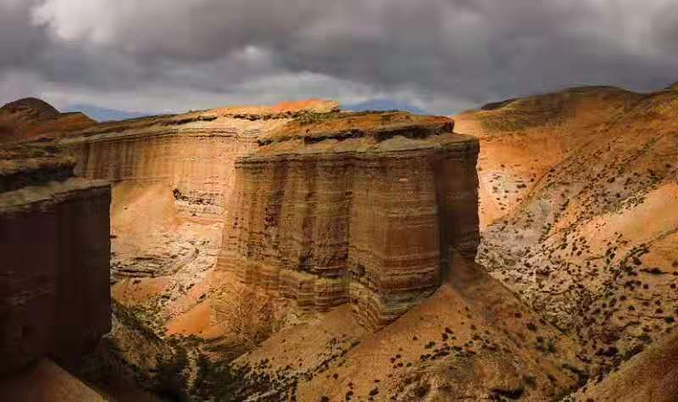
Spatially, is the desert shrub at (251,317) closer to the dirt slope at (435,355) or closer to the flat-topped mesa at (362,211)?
the flat-topped mesa at (362,211)

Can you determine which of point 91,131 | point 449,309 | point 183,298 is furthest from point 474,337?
point 91,131

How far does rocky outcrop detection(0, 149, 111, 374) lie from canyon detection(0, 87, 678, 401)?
80mm

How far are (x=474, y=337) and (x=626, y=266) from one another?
15.2 metres

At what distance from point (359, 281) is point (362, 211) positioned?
3.67m

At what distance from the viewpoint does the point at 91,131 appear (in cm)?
7756

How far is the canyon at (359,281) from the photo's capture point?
A: 2573cm

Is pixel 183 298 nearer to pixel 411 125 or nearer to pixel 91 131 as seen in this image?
pixel 411 125

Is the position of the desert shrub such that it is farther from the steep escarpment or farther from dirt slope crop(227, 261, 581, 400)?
the steep escarpment

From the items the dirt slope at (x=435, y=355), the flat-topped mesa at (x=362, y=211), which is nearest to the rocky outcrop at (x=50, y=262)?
the dirt slope at (x=435, y=355)

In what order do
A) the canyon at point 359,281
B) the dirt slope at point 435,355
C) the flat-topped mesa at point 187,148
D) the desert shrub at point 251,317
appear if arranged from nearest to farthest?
1. the canyon at point 359,281
2. the dirt slope at point 435,355
3. the desert shrub at point 251,317
4. the flat-topped mesa at point 187,148

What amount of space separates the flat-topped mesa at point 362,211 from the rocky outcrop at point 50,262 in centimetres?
1258

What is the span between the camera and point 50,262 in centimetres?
2373

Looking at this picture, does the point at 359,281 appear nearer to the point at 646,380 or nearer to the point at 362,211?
the point at 362,211

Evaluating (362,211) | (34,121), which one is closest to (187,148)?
(362,211)
